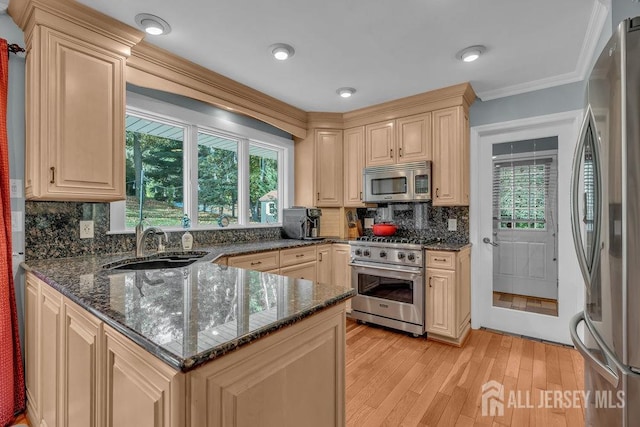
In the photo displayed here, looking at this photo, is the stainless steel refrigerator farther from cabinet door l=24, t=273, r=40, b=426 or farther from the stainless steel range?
cabinet door l=24, t=273, r=40, b=426

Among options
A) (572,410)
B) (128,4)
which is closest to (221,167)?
(128,4)

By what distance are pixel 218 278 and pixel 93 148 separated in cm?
134

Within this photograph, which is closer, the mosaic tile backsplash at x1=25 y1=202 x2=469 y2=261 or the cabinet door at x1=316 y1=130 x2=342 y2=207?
the mosaic tile backsplash at x1=25 y1=202 x2=469 y2=261

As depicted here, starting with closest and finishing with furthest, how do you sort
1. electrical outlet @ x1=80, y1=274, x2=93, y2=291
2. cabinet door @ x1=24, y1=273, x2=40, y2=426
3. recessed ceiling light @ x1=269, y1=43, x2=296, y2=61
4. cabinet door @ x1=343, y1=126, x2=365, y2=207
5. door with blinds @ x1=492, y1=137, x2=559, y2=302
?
electrical outlet @ x1=80, y1=274, x2=93, y2=291, cabinet door @ x1=24, y1=273, x2=40, y2=426, recessed ceiling light @ x1=269, y1=43, x2=296, y2=61, door with blinds @ x1=492, y1=137, x2=559, y2=302, cabinet door @ x1=343, y1=126, x2=365, y2=207

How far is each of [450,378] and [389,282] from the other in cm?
109

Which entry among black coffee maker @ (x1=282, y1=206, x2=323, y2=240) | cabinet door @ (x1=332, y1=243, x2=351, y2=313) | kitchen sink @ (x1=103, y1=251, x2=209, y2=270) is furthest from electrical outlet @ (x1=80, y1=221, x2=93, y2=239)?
cabinet door @ (x1=332, y1=243, x2=351, y2=313)

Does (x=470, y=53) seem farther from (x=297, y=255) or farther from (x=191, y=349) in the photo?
(x=191, y=349)

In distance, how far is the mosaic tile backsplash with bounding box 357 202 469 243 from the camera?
3.35m

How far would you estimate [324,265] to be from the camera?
3580 millimetres

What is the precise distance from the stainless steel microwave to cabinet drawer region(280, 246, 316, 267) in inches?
37.8

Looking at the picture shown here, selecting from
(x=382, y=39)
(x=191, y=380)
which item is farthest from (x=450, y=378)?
(x=382, y=39)

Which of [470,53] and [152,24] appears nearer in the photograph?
[152,24]

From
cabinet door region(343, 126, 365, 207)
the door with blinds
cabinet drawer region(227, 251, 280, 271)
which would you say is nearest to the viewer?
cabinet drawer region(227, 251, 280, 271)

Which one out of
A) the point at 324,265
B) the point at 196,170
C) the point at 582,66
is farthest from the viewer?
the point at 324,265
